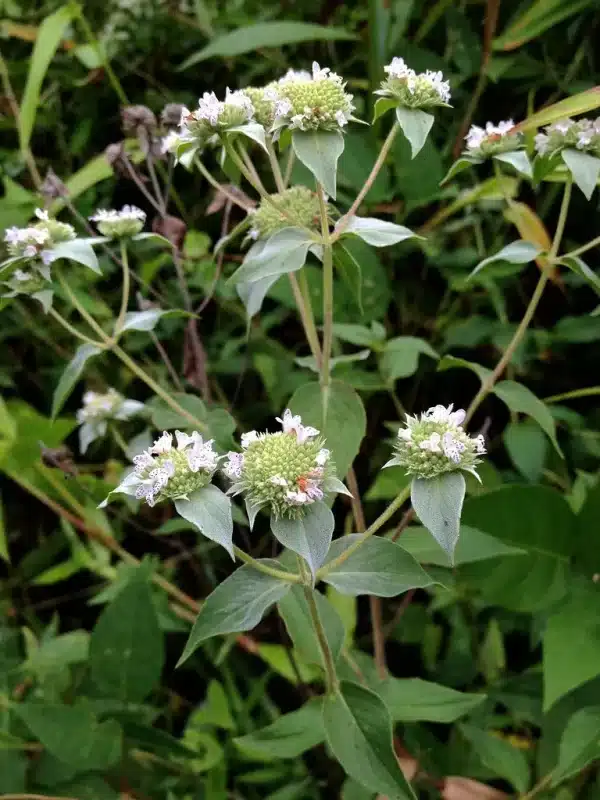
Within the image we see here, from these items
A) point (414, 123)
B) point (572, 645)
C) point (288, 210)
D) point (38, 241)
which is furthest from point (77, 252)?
point (572, 645)

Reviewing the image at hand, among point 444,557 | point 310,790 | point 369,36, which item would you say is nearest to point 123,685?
point 310,790

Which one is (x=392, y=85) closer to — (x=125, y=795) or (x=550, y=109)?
(x=550, y=109)

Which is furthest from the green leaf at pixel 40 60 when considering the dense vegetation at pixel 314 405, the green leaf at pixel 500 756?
the green leaf at pixel 500 756

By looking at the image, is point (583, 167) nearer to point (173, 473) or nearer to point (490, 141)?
point (490, 141)

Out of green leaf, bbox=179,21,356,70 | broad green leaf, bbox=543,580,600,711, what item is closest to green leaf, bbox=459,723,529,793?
broad green leaf, bbox=543,580,600,711

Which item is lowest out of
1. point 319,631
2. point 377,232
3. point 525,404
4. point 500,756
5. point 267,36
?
point 500,756

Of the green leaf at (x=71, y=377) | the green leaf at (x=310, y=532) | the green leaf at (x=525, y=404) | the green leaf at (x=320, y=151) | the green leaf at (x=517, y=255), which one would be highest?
the green leaf at (x=320, y=151)

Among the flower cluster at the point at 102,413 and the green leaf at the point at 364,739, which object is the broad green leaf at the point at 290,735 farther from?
the flower cluster at the point at 102,413

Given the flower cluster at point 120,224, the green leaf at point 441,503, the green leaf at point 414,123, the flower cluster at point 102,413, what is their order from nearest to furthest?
the green leaf at point 441,503 < the green leaf at point 414,123 < the flower cluster at point 120,224 < the flower cluster at point 102,413
